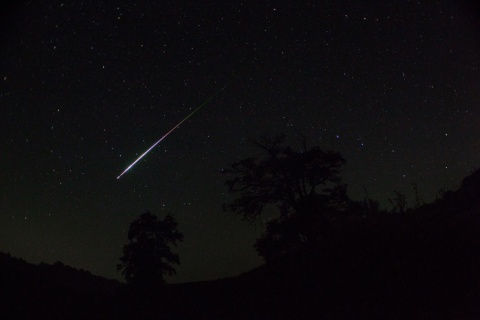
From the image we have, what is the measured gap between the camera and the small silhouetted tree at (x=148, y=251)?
3167cm

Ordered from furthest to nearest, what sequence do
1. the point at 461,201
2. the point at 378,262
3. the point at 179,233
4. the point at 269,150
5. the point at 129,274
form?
the point at 179,233 → the point at 129,274 → the point at 269,150 → the point at 461,201 → the point at 378,262

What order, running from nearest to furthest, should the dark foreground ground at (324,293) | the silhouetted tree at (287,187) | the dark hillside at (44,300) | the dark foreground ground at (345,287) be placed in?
the dark foreground ground at (324,293) < the dark foreground ground at (345,287) < the dark hillside at (44,300) < the silhouetted tree at (287,187)

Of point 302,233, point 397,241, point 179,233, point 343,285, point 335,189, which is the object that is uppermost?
point 179,233

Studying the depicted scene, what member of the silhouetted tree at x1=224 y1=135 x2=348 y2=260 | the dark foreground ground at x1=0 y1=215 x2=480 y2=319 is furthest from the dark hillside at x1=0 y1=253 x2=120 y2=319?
the silhouetted tree at x1=224 y1=135 x2=348 y2=260

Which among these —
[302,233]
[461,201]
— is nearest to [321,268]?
[461,201]

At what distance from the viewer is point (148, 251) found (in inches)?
1256

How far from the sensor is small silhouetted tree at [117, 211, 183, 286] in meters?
31.7

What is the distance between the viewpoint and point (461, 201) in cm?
1081

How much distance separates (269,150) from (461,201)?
13451 mm

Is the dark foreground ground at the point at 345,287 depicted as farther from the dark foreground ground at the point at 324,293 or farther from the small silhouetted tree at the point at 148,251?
the small silhouetted tree at the point at 148,251

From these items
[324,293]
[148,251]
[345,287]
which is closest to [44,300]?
[324,293]

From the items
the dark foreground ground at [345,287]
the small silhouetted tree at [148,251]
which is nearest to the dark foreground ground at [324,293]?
the dark foreground ground at [345,287]

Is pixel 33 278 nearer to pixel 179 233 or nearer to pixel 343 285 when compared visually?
pixel 343 285

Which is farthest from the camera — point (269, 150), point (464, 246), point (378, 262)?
point (269, 150)
